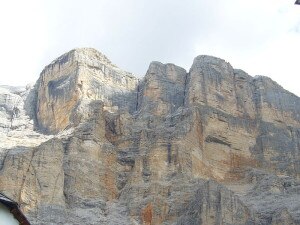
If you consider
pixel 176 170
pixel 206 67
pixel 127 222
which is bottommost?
pixel 127 222

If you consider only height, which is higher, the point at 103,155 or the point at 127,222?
the point at 103,155

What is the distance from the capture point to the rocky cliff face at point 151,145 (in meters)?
50.8

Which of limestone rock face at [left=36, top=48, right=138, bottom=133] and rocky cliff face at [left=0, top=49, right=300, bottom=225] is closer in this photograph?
rocky cliff face at [left=0, top=49, right=300, bottom=225]

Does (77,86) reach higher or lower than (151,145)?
higher

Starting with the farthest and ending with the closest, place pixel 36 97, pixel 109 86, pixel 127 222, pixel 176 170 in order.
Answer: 1. pixel 36 97
2. pixel 109 86
3. pixel 176 170
4. pixel 127 222

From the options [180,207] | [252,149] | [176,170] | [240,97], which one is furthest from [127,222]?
[240,97]

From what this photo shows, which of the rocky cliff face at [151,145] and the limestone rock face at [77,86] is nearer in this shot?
the rocky cliff face at [151,145]

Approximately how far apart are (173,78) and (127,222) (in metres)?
28.6

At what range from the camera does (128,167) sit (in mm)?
58969

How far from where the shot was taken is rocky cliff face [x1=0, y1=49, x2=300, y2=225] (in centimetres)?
5075

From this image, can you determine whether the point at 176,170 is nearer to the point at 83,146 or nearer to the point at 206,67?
the point at 83,146

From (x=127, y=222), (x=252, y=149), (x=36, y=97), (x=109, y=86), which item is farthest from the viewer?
(x=36, y=97)

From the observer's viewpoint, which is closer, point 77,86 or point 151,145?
point 151,145

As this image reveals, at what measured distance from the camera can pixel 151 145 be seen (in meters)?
59.3
